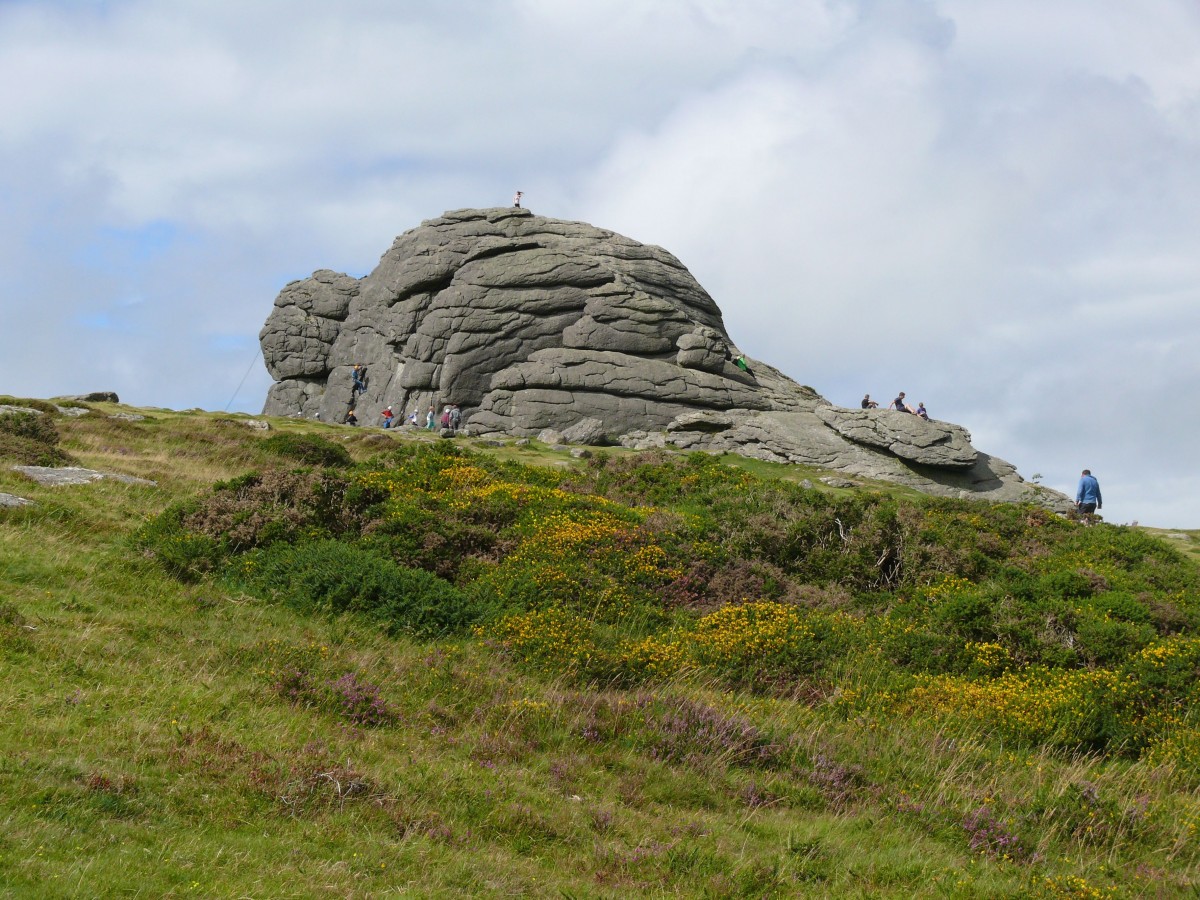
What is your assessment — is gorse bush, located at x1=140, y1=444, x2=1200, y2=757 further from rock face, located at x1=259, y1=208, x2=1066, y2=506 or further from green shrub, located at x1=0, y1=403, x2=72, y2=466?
rock face, located at x1=259, y1=208, x2=1066, y2=506

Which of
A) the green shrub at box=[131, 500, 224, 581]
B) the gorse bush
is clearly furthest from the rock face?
the green shrub at box=[131, 500, 224, 581]

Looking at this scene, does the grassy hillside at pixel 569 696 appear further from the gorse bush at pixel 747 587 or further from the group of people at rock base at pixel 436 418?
the group of people at rock base at pixel 436 418

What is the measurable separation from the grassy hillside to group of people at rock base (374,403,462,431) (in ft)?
128

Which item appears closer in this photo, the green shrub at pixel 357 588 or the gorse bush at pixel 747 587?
the gorse bush at pixel 747 587

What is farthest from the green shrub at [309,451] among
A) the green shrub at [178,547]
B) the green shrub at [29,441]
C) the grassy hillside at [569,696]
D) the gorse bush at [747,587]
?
the green shrub at [178,547]

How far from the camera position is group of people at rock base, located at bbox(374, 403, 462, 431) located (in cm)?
6391

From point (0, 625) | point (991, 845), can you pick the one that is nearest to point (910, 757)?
point (991, 845)

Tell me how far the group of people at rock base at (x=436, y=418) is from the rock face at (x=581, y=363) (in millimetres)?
718

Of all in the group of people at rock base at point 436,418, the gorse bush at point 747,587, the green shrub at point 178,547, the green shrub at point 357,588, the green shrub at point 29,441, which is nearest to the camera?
the gorse bush at point 747,587

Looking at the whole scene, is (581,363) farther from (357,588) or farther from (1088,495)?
(357,588)

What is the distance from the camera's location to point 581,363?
65062mm

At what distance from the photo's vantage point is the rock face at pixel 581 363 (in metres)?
56.4

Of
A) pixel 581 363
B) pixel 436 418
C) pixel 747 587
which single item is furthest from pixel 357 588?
pixel 436 418

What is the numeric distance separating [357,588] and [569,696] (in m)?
5.01
